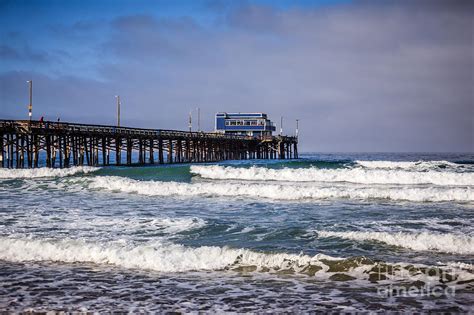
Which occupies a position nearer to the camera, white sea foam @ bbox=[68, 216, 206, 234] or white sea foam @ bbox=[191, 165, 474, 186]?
white sea foam @ bbox=[68, 216, 206, 234]

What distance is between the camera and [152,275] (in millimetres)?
7547

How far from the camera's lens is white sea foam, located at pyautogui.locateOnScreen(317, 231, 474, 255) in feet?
29.3

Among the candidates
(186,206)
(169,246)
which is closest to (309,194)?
(186,206)

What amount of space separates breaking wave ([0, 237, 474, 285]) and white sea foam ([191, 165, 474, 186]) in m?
20.3

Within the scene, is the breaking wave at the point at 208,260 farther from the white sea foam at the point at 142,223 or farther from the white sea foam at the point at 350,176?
the white sea foam at the point at 350,176

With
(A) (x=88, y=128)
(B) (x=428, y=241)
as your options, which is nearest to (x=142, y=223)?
(B) (x=428, y=241)

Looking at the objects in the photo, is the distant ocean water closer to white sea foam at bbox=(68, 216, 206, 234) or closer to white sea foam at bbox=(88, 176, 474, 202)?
white sea foam at bbox=(68, 216, 206, 234)

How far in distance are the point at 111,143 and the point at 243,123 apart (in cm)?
3422

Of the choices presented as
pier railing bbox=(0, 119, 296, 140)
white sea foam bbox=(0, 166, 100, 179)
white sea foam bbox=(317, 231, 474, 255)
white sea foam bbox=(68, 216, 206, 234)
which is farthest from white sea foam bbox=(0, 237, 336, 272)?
pier railing bbox=(0, 119, 296, 140)

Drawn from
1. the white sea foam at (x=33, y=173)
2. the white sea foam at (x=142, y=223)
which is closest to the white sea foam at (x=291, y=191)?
the white sea foam at (x=142, y=223)

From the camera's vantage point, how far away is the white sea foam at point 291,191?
714 inches

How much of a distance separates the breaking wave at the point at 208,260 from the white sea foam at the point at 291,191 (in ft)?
34.5

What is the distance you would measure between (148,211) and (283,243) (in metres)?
6.61

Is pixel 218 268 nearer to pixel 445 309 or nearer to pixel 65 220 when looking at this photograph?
pixel 445 309
